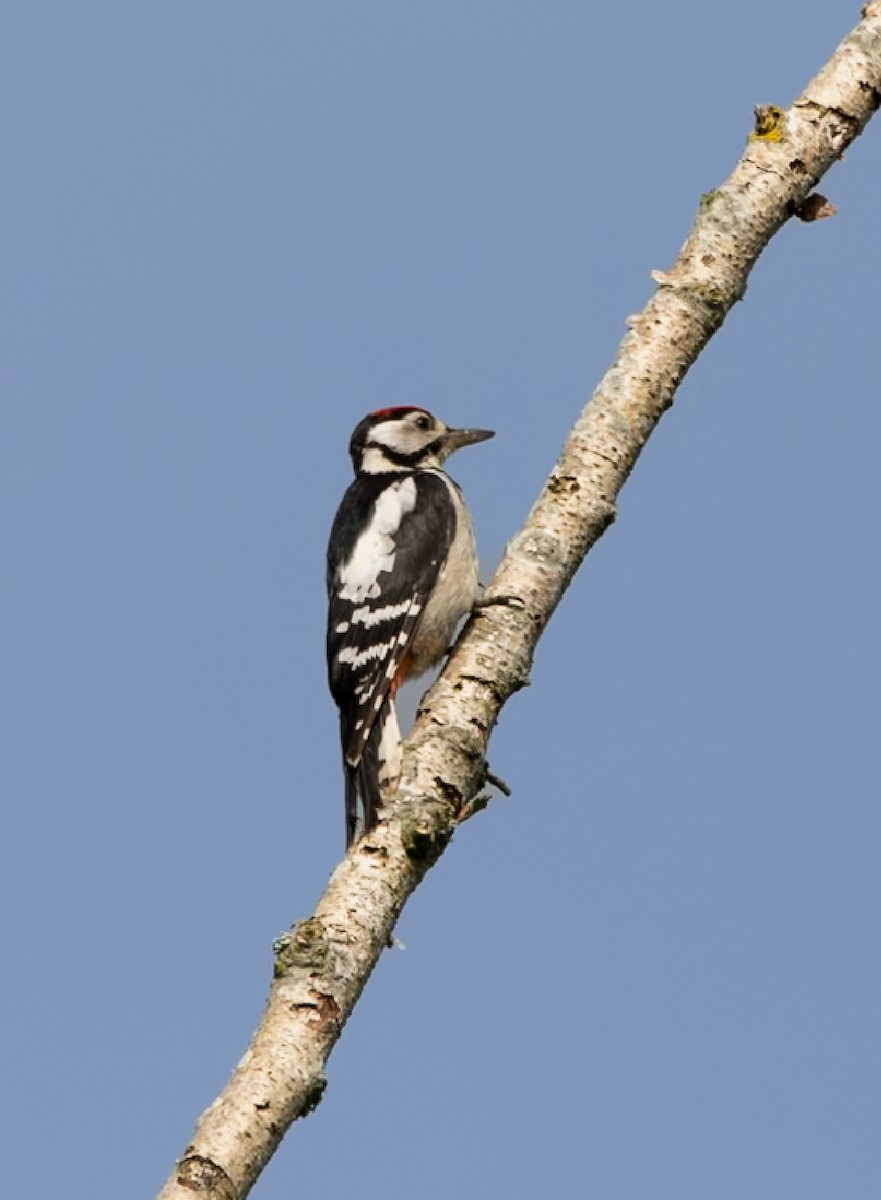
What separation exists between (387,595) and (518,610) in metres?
1.26

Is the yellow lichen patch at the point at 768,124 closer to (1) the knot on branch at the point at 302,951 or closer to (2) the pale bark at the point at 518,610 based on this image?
(2) the pale bark at the point at 518,610

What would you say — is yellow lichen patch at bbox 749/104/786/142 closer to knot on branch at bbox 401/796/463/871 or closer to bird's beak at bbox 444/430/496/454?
bird's beak at bbox 444/430/496/454

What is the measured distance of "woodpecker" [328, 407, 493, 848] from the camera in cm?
503

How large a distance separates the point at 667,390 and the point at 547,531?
1.64 feet

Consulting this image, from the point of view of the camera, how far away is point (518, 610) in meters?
4.24

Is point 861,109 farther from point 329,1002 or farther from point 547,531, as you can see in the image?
point 329,1002

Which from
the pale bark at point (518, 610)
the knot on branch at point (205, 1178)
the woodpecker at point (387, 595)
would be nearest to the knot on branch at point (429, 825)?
the pale bark at point (518, 610)

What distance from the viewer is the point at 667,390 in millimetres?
4410

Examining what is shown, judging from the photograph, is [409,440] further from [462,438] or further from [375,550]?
[375,550]

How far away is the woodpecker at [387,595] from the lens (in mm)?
5031

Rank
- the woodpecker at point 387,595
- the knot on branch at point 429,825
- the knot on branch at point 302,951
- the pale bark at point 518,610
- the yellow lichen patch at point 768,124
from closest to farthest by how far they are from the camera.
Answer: the pale bark at point 518,610 → the knot on branch at point 302,951 → the knot on branch at point 429,825 → the yellow lichen patch at point 768,124 → the woodpecker at point 387,595

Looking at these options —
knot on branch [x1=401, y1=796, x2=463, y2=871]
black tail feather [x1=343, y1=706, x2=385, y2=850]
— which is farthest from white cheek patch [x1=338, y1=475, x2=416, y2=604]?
knot on branch [x1=401, y1=796, x2=463, y2=871]

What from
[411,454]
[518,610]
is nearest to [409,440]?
[411,454]

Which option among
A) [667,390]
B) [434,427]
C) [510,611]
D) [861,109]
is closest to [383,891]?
[510,611]
